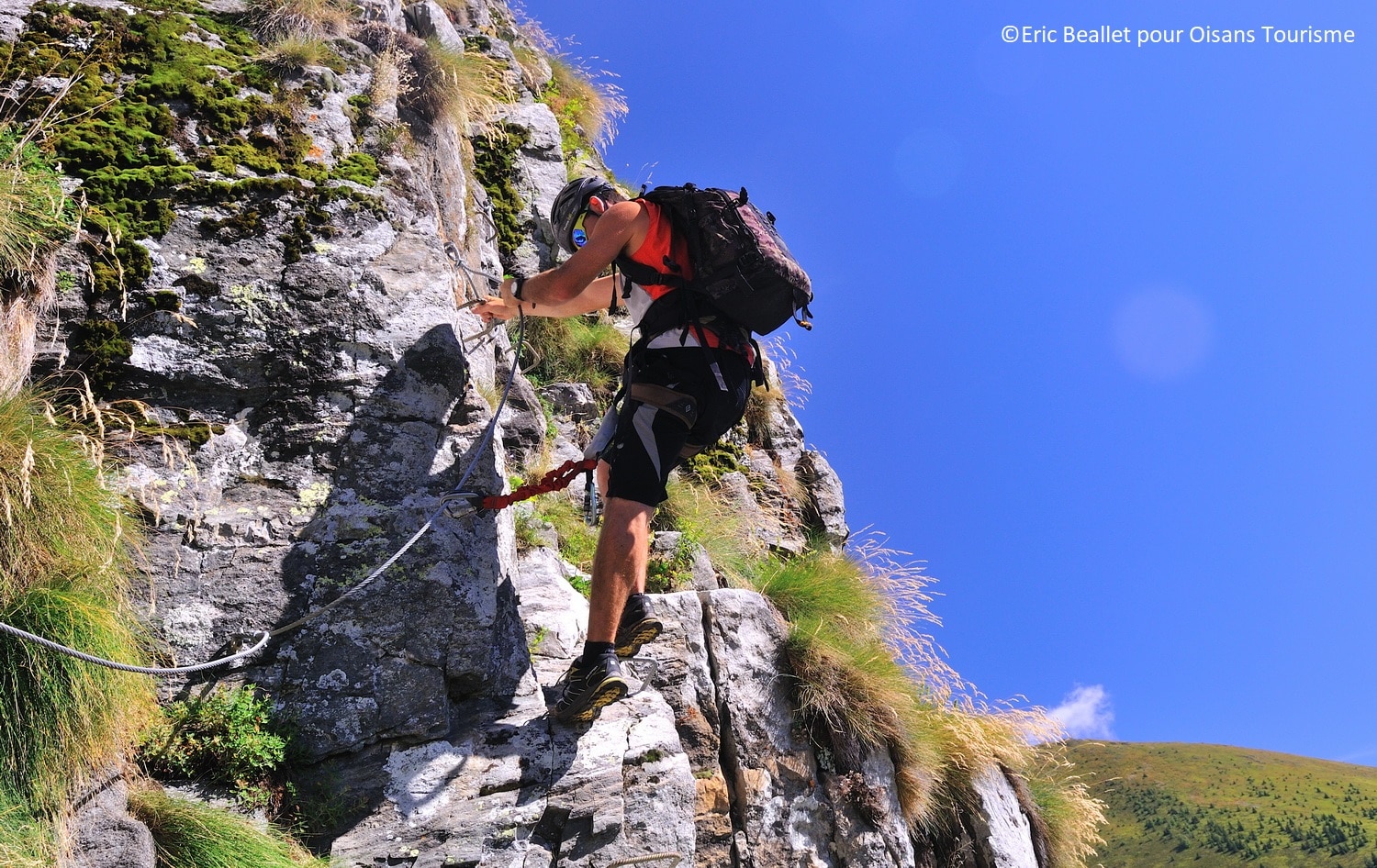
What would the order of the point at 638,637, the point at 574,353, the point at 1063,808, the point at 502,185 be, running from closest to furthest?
1. the point at 638,637
2. the point at 1063,808
3. the point at 574,353
4. the point at 502,185

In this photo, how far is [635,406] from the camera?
15.8 feet

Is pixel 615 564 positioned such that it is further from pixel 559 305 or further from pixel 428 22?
pixel 428 22

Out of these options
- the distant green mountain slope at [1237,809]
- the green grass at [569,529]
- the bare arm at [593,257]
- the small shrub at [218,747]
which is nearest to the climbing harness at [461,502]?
the small shrub at [218,747]

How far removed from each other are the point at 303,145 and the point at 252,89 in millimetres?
645

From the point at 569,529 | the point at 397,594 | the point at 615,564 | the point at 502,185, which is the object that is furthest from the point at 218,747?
the point at 502,185

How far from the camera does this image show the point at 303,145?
5547 millimetres

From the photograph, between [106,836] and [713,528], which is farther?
[713,528]

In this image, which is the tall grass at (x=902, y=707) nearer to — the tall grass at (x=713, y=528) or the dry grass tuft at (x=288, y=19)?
the tall grass at (x=713, y=528)

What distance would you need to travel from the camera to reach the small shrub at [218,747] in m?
3.76

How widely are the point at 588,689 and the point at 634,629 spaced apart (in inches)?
25.5

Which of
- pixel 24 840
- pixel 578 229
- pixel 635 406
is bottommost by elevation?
pixel 24 840

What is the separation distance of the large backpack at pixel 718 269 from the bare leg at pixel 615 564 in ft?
3.50

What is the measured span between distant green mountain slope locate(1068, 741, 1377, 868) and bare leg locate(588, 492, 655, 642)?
1500 inches

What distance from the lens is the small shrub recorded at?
3.76 meters
